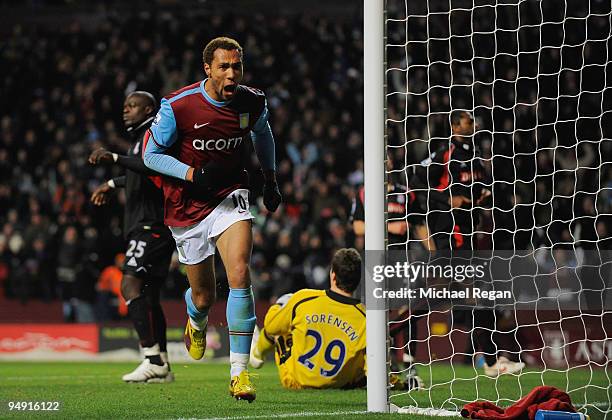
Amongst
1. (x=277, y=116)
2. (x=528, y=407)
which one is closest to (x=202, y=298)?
(x=528, y=407)

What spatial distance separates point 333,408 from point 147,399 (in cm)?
138

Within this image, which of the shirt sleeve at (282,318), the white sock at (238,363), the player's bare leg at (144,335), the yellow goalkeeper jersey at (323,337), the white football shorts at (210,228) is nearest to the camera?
the white sock at (238,363)

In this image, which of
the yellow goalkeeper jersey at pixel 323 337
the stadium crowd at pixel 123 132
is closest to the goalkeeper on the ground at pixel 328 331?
the yellow goalkeeper jersey at pixel 323 337

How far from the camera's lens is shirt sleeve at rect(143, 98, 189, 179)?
245 inches

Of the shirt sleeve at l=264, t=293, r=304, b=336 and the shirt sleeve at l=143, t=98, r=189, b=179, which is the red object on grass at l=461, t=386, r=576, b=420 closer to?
the shirt sleeve at l=264, t=293, r=304, b=336

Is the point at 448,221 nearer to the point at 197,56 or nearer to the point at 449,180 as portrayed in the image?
the point at 449,180

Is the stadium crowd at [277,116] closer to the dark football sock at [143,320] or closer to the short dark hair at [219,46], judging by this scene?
the dark football sock at [143,320]

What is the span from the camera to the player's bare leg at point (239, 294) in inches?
240

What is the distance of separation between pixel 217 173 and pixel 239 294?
0.72 meters

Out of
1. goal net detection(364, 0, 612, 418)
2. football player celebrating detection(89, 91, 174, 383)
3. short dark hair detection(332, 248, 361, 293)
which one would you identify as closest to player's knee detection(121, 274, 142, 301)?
football player celebrating detection(89, 91, 174, 383)

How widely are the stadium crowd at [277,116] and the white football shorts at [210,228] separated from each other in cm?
581

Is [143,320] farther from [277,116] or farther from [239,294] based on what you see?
[277,116]

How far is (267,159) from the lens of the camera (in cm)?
670

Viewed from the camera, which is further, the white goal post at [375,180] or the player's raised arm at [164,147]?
the player's raised arm at [164,147]
